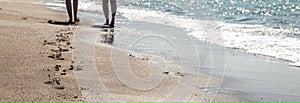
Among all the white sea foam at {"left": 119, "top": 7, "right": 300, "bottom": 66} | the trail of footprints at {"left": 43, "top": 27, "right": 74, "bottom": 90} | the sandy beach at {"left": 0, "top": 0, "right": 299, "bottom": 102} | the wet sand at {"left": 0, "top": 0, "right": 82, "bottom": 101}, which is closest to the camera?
the wet sand at {"left": 0, "top": 0, "right": 82, "bottom": 101}

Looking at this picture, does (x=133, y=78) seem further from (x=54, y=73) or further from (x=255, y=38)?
(x=255, y=38)

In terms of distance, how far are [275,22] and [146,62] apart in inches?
305

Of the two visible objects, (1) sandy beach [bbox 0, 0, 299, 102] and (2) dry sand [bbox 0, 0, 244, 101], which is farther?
(1) sandy beach [bbox 0, 0, 299, 102]

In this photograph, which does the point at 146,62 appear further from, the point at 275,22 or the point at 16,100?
the point at 275,22

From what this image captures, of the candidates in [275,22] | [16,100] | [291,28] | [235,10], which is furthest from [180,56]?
[235,10]

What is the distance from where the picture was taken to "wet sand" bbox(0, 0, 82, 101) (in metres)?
3.95

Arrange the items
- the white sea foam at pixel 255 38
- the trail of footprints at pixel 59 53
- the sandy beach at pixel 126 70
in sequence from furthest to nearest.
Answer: the white sea foam at pixel 255 38
the trail of footprints at pixel 59 53
the sandy beach at pixel 126 70

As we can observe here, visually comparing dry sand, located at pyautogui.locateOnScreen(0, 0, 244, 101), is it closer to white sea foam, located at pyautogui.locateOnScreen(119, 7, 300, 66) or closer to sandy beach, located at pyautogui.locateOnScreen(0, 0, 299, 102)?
sandy beach, located at pyautogui.locateOnScreen(0, 0, 299, 102)

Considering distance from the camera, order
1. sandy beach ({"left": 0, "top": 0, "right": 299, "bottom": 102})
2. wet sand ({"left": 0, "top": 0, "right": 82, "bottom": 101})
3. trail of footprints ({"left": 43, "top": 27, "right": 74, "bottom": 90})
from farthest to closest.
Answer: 1. trail of footprints ({"left": 43, "top": 27, "right": 74, "bottom": 90})
2. sandy beach ({"left": 0, "top": 0, "right": 299, "bottom": 102})
3. wet sand ({"left": 0, "top": 0, "right": 82, "bottom": 101})

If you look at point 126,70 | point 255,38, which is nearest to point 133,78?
point 126,70

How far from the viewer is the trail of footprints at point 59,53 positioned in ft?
14.5

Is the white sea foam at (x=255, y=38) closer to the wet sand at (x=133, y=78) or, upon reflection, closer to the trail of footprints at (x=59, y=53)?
the wet sand at (x=133, y=78)

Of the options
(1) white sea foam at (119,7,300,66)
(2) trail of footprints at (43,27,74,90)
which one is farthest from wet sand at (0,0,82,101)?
(1) white sea foam at (119,7,300,66)

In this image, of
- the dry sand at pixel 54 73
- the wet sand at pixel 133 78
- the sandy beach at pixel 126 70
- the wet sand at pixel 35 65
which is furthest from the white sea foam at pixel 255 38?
the wet sand at pixel 35 65
